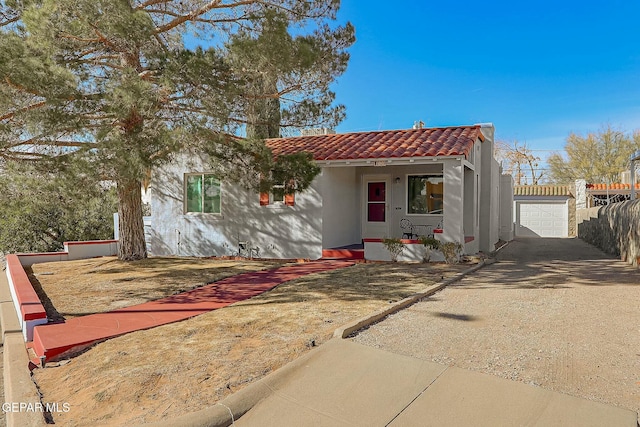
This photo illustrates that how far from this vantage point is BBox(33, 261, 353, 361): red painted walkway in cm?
520

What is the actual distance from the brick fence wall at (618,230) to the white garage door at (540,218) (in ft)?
20.5

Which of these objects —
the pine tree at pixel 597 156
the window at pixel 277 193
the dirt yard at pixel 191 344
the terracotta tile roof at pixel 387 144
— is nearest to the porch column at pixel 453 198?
the terracotta tile roof at pixel 387 144

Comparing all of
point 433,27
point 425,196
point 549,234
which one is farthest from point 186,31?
point 549,234

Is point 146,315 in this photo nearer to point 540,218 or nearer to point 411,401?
point 411,401

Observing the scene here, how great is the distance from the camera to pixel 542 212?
26594mm

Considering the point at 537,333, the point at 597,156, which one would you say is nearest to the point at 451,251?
the point at 537,333

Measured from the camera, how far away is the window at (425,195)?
13.4 meters

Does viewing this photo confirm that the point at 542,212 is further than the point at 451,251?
Yes

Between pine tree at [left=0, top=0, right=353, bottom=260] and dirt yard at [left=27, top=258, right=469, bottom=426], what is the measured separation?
2538 mm

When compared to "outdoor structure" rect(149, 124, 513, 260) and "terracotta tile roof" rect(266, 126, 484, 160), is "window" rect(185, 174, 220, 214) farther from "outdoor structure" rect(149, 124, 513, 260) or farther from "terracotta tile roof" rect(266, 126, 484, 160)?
"terracotta tile roof" rect(266, 126, 484, 160)

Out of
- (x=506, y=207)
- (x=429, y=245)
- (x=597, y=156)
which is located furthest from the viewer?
(x=597, y=156)

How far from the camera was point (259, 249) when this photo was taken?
1305 centimetres

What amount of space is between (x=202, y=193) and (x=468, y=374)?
11562 millimetres

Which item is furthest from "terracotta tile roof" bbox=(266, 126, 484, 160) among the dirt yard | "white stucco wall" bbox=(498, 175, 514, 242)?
"white stucco wall" bbox=(498, 175, 514, 242)
